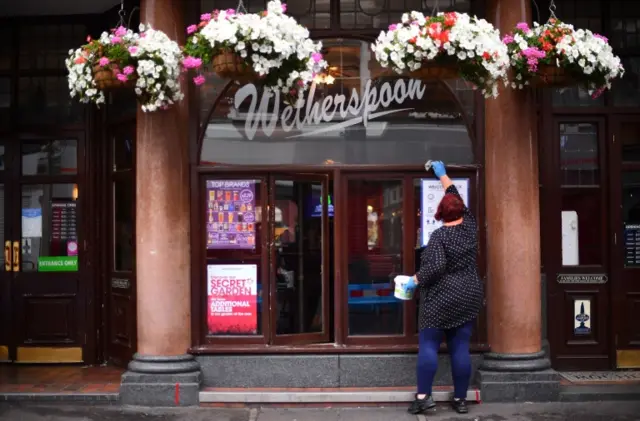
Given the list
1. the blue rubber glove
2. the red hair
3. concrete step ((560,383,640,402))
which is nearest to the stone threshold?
the red hair

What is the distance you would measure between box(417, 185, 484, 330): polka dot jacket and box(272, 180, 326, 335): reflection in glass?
1.31 meters

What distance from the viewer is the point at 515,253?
26.9 ft

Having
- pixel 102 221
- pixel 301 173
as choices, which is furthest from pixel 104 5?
pixel 301 173

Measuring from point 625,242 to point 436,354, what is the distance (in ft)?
9.33

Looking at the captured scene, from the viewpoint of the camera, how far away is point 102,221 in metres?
9.87

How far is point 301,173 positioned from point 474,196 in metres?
1.74

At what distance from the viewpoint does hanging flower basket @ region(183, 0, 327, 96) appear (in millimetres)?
6961

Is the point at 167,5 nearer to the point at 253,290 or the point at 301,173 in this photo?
the point at 301,173

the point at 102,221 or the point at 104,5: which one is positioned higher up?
the point at 104,5

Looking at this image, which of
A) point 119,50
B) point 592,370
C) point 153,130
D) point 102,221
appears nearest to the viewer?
point 119,50

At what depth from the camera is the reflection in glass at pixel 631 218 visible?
9227mm

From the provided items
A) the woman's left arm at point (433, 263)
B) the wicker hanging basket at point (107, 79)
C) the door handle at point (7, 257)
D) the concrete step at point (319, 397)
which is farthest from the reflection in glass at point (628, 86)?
the door handle at point (7, 257)

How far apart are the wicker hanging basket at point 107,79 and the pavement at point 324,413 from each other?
2996 mm

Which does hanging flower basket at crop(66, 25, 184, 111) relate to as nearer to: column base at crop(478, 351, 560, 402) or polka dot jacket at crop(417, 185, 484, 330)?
polka dot jacket at crop(417, 185, 484, 330)
